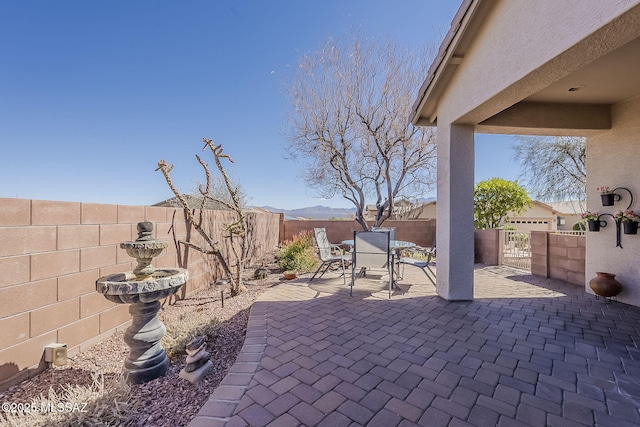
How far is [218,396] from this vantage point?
1.83 m

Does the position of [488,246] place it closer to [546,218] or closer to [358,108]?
[358,108]

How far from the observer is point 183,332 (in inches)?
108

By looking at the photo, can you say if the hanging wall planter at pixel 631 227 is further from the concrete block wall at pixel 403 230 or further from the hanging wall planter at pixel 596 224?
the concrete block wall at pixel 403 230

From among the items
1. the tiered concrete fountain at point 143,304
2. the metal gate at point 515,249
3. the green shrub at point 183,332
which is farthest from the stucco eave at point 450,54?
the metal gate at point 515,249

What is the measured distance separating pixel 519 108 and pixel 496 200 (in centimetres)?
922

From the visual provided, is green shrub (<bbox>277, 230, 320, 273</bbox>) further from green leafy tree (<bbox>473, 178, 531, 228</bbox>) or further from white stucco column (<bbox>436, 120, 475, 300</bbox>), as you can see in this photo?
green leafy tree (<bbox>473, 178, 531, 228</bbox>)

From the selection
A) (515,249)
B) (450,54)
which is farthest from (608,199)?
(515,249)

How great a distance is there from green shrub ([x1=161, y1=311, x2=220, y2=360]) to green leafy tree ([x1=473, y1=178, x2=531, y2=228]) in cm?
1248

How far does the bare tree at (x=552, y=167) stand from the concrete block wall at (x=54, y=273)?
50.9ft

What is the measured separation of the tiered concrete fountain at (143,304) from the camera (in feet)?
6.57

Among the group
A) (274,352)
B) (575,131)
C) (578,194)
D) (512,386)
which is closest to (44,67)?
(274,352)

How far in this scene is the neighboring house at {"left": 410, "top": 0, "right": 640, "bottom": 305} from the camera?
108 inches

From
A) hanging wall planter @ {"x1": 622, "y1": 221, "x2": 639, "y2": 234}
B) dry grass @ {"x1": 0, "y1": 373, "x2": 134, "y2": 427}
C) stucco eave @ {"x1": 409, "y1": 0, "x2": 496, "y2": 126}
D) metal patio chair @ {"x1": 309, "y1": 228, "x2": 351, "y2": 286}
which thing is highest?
Result: stucco eave @ {"x1": 409, "y1": 0, "x2": 496, "y2": 126}

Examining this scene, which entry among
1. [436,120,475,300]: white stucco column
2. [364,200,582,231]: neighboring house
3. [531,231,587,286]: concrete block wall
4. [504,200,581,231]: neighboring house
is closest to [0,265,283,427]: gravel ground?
[436,120,475,300]: white stucco column
